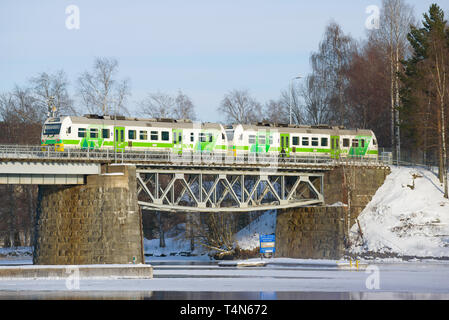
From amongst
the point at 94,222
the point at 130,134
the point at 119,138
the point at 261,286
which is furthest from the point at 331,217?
the point at 261,286

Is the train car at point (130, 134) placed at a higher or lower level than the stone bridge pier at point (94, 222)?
higher

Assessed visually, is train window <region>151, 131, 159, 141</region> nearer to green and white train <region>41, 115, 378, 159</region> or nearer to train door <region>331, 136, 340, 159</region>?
green and white train <region>41, 115, 378, 159</region>

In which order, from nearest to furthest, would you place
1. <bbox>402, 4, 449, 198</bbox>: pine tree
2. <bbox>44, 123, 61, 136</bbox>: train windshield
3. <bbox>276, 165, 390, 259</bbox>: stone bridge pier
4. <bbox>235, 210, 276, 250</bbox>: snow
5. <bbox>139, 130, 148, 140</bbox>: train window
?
<bbox>44, 123, 61, 136</bbox>: train windshield, <bbox>139, 130, 148, 140</bbox>: train window, <bbox>276, 165, 390, 259</bbox>: stone bridge pier, <bbox>402, 4, 449, 198</bbox>: pine tree, <bbox>235, 210, 276, 250</bbox>: snow

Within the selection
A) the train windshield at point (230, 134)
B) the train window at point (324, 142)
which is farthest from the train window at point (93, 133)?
the train window at point (324, 142)

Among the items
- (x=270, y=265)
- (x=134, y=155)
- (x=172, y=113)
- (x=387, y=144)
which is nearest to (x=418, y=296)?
(x=270, y=265)

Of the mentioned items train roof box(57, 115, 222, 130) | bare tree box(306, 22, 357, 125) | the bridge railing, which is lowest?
the bridge railing

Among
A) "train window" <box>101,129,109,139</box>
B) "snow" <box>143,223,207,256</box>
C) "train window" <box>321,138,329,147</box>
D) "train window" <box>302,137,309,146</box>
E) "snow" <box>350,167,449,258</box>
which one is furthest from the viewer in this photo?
"snow" <box>143,223,207,256</box>

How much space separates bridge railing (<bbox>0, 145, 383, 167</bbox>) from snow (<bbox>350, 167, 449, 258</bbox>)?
4090 millimetres

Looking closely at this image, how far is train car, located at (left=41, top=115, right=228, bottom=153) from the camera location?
59.8 m

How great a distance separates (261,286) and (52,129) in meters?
26.4

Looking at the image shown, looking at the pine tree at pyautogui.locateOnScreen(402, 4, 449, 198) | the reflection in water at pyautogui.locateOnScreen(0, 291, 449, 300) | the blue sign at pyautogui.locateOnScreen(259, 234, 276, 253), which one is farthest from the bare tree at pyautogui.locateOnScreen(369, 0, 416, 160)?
the reflection in water at pyautogui.locateOnScreen(0, 291, 449, 300)

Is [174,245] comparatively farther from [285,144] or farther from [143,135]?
[143,135]

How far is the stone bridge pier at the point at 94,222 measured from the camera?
55188mm

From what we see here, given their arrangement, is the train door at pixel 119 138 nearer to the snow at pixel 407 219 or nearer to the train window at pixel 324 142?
the train window at pixel 324 142
